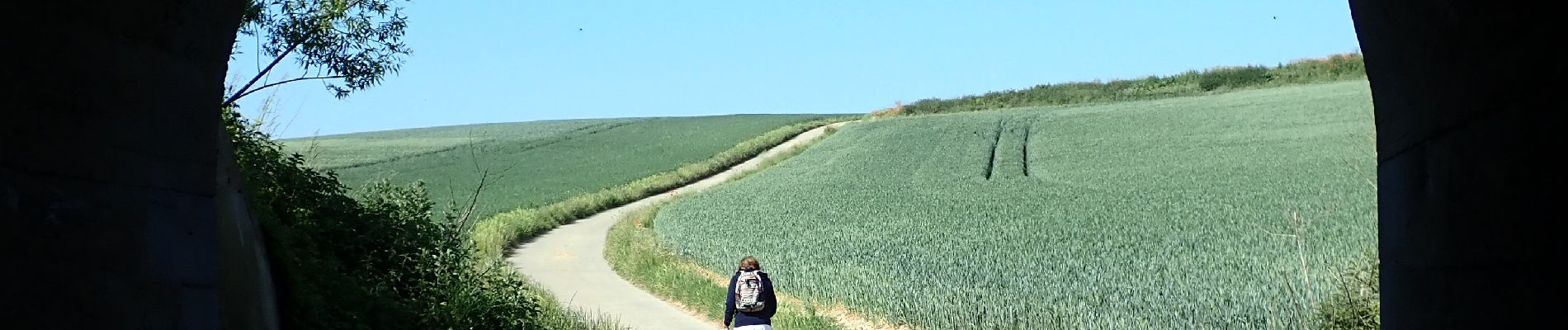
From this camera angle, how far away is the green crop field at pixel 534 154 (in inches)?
1975

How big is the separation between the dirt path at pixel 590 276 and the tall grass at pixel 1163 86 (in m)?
39.2

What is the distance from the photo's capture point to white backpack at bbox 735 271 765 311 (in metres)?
10.8

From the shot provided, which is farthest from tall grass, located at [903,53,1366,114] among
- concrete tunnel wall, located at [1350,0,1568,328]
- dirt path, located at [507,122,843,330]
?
concrete tunnel wall, located at [1350,0,1568,328]

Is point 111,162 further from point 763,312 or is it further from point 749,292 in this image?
point 763,312

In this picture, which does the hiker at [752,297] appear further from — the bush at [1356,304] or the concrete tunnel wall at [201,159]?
the concrete tunnel wall at [201,159]

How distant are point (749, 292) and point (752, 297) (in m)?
0.05

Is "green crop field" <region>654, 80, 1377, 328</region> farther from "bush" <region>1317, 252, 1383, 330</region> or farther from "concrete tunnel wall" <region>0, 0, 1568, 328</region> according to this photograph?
"concrete tunnel wall" <region>0, 0, 1568, 328</region>

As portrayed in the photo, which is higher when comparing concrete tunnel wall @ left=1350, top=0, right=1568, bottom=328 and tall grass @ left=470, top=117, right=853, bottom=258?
concrete tunnel wall @ left=1350, top=0, right=1568, bottom=328

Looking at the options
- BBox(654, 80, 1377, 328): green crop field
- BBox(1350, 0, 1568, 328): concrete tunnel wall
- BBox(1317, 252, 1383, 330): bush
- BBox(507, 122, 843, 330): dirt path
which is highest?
BBox(1350, 0, 1568, 328): concrete tunnel wall

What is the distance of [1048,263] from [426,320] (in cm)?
900

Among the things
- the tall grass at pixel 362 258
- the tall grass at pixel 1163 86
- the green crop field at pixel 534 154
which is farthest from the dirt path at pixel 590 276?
the tall grass at pixel 1163 86

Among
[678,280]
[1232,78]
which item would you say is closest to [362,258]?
[678,280]

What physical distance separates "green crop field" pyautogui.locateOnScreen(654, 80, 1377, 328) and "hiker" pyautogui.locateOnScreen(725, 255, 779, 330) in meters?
3.91

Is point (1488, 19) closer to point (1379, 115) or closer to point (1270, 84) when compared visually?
point (1379, 115)
